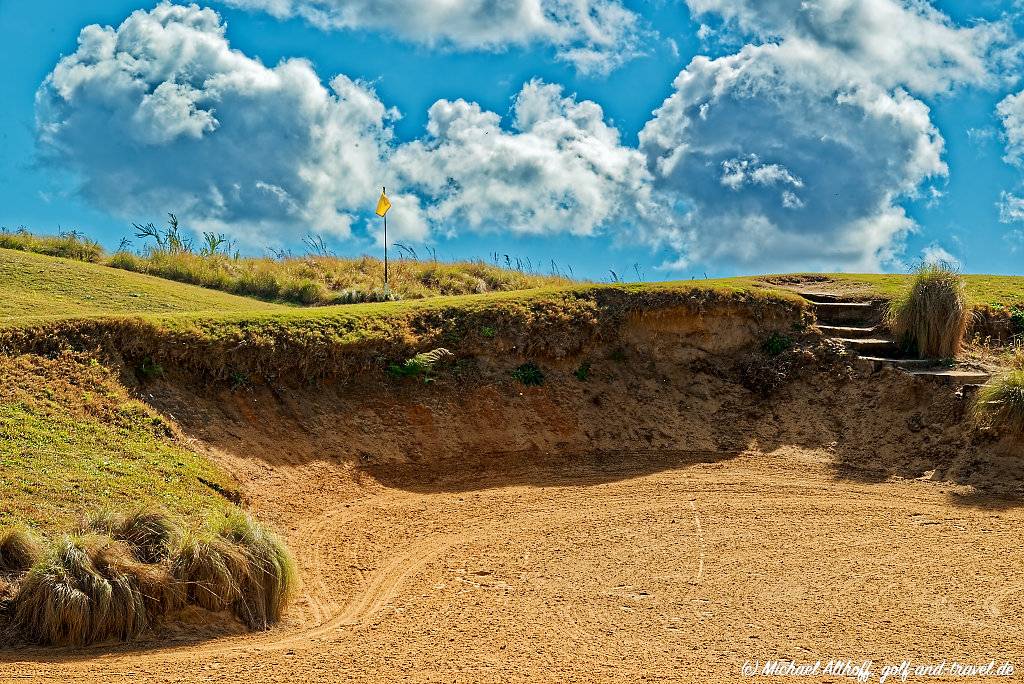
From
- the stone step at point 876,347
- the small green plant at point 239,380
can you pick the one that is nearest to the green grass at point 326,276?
the small green plant at point 239,380

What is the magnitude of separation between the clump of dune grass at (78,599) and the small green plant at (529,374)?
7.85 metres

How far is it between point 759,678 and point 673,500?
531cm

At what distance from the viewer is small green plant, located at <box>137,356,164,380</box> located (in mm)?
12750

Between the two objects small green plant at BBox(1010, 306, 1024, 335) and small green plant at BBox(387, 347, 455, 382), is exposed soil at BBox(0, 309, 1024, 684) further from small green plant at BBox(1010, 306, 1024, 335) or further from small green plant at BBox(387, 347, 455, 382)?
small green plant at BBox(1010, 306, 1024, 335)

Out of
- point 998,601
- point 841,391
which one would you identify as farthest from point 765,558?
point 841,391

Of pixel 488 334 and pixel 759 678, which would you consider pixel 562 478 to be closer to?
pixel 488 334

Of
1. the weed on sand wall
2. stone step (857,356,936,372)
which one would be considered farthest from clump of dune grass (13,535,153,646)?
stone step (857,356,936,372)

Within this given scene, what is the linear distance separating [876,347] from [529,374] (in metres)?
6.00

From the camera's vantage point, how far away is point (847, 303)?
17.7 metres

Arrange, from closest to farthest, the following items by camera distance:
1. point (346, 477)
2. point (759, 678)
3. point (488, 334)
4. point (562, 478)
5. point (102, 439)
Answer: point (759, 678) < point (102, 439) < point (346, 477) < point (562, 478) < point (488, 334)

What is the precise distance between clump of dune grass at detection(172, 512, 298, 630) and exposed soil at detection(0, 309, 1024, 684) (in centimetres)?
26

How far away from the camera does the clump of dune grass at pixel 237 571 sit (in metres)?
8.40

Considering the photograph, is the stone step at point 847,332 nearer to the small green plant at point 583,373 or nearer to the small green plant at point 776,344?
the small green plant at point 776,344

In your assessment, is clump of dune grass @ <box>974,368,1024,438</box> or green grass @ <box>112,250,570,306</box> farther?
green grass @ <box>112,250,570,306</box>
